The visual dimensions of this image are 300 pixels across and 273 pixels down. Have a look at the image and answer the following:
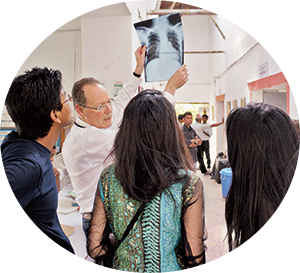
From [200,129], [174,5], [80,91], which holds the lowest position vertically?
[200,129]

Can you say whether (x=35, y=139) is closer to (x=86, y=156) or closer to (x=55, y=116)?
(x=55, y=116)

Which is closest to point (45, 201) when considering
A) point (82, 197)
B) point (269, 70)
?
point (82, 197)

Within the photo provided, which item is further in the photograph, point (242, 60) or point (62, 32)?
point (242, 60)

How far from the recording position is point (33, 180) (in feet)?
2.39

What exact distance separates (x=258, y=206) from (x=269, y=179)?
0.10m

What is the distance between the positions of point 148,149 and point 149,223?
0.75 feet

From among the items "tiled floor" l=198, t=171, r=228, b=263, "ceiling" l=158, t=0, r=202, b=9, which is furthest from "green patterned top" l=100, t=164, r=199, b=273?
"ceiling" l=158, t=0, r=202, b=9

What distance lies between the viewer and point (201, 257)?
29.5 inches

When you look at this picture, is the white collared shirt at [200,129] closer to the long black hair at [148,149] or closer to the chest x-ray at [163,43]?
the chest x-ray at [163,43]

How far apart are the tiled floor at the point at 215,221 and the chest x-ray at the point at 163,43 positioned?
0.57 meters

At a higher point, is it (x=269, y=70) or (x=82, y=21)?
(x=82, y=21)

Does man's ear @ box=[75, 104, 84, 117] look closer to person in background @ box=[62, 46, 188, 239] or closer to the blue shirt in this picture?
person in background @ box=[62, 46, 188, 239]

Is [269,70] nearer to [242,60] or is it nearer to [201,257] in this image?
[242,60]

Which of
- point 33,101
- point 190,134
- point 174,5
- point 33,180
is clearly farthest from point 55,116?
point 174,5
